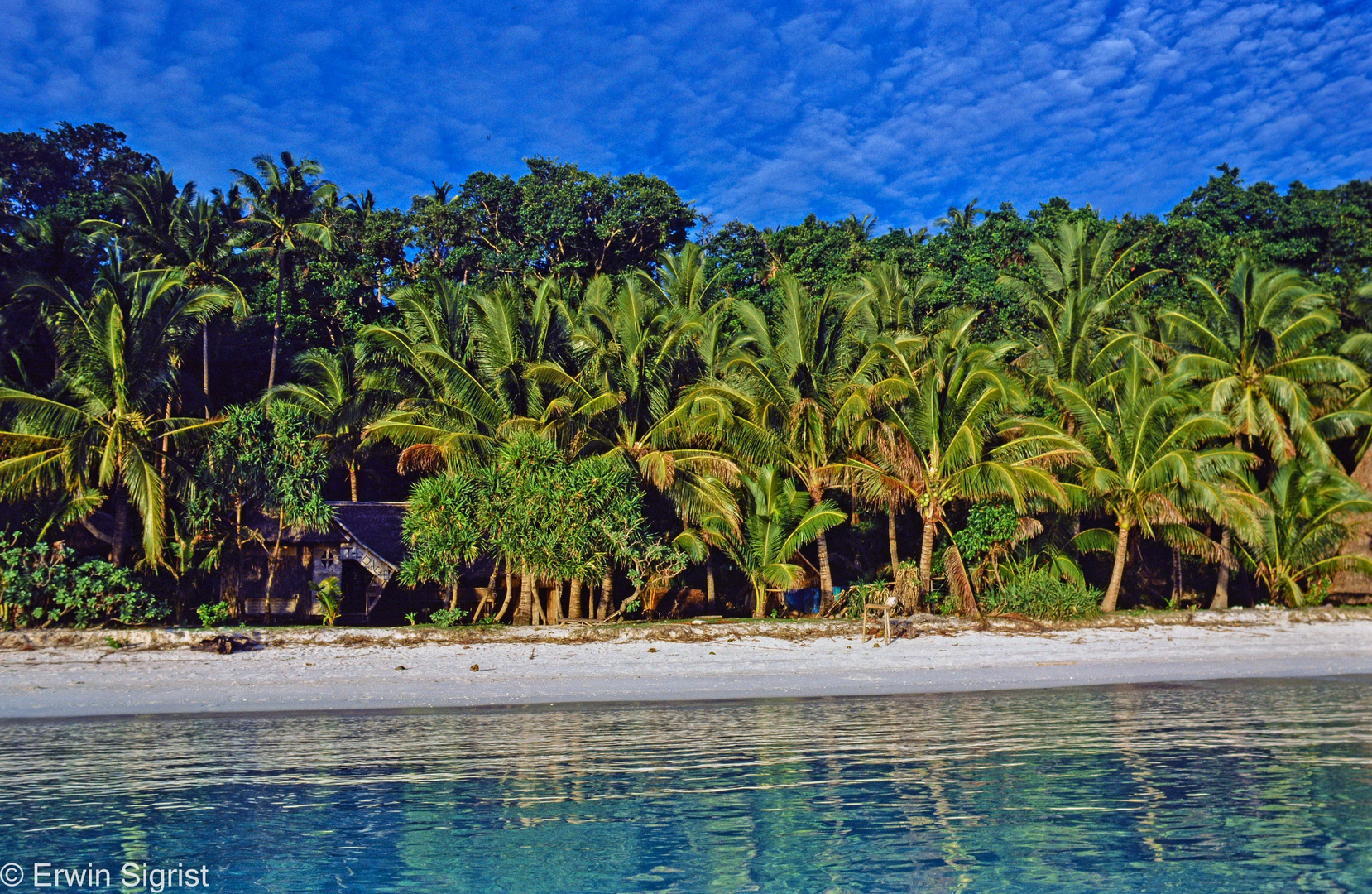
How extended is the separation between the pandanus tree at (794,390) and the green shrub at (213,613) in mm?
10765

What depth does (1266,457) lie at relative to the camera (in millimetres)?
23422

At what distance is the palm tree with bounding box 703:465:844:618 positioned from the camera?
20.5 metres

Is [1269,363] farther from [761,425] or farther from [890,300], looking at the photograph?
[761,425]

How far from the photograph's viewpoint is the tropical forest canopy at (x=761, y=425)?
63.2 feet

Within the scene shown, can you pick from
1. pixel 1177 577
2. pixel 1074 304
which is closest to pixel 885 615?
pixel 1177 577

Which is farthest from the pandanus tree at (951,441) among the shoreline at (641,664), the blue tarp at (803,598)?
the blue tarp at (803,598)

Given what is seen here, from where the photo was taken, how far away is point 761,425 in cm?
2061

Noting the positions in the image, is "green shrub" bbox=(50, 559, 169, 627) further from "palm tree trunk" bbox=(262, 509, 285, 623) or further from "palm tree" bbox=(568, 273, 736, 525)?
"palm tree" bbox=(568, 273, 736, 525)

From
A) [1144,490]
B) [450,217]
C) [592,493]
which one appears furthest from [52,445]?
[1144,490]

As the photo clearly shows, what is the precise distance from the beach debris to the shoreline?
0.17 m

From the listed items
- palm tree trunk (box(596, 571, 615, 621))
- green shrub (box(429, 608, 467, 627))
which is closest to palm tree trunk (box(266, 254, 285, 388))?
green shrub (box(429, 608, 467, 627))

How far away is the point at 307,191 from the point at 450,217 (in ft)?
17.7

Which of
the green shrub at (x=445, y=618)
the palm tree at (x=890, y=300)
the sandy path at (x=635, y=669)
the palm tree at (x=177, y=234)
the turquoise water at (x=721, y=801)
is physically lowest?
the turquoise water at (x=721, y=801)

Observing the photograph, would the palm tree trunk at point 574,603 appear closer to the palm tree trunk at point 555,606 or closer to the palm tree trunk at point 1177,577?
the palm tree trunk at point 555,606
